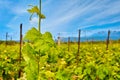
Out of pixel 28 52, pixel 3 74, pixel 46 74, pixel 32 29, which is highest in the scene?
pixel 32 29

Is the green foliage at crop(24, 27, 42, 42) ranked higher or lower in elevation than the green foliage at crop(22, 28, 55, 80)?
higher

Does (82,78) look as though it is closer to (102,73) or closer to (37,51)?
(102,73)

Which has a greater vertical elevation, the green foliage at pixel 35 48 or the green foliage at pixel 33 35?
the green foliage at pixel 33 35

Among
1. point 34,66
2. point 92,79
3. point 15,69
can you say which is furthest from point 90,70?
point 34,66

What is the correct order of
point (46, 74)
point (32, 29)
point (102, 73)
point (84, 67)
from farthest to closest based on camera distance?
point (84, 67) → point (102, 73) → point (46, 74) → point (32, 29)

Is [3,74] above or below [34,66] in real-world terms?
below

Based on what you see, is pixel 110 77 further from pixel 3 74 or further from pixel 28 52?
pixel 28 52

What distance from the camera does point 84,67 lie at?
20.5 feet

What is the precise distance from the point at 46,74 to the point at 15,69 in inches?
213

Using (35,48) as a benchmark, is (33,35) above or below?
above

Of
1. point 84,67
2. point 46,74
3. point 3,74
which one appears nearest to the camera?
point 46,74

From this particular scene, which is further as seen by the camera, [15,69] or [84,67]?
[15,69]

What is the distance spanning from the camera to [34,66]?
2582 millimetres

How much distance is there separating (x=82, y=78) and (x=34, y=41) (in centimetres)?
363
